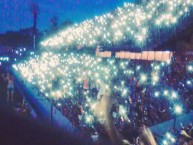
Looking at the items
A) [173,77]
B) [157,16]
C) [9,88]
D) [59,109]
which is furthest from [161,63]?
[9,88]

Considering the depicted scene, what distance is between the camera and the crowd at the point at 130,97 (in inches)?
356

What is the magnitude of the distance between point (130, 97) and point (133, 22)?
11.2ft

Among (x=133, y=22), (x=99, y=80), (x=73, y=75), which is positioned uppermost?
(x=133, y=22)

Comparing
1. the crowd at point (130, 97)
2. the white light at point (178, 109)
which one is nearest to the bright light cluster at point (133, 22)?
the crowd at point (130, 97)

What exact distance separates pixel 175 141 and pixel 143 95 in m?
2.55

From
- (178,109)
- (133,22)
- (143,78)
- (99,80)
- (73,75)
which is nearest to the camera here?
(178,109)

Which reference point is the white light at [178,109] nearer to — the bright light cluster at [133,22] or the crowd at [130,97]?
the crowd at [130,97]

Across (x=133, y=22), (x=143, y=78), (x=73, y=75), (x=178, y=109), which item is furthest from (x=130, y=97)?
(x=73, y=75)

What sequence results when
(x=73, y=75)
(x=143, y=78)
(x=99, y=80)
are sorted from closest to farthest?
Answer: (x=143, y=78) → (x=99, y=80) → (x=73, y=75)

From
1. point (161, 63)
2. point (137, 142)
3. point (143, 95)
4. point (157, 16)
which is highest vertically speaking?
point (157, 16)

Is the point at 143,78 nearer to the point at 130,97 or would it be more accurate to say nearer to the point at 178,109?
the point at 130,97

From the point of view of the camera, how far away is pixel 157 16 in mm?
11594

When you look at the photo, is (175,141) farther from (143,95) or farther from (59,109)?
(59,109)

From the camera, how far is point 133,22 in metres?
12.6
